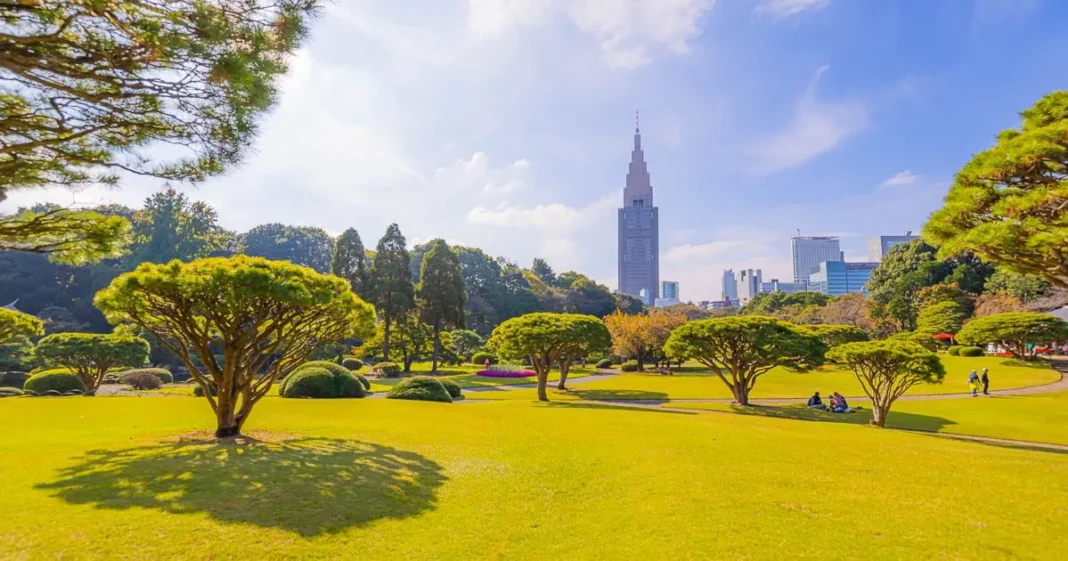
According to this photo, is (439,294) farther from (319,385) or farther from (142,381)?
(319,385)

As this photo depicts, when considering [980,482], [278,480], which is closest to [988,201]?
[980,482]

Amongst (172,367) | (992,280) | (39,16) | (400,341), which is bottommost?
(172,367)

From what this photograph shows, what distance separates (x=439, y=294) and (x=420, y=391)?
1060 inches

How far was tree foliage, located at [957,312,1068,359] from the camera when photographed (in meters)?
44.2

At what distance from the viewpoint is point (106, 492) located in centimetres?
782

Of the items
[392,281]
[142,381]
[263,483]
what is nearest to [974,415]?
[263,483]

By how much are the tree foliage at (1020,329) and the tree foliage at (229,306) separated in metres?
58.1

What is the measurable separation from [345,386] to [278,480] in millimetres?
18651

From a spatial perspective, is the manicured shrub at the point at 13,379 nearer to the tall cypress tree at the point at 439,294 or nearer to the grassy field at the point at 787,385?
the tall cypress tree at the point at 439,294

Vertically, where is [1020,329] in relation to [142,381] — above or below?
above

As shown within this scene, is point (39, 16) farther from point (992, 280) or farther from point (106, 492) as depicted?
point (992, 280)

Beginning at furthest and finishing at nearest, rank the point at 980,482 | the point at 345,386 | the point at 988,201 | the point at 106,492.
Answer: the point at 345,386, the point at 988,201, the point at 980,482, the point at 106,492

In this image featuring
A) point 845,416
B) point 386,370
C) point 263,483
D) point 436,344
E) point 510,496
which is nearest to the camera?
point 510,496

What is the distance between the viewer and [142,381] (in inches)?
1391
